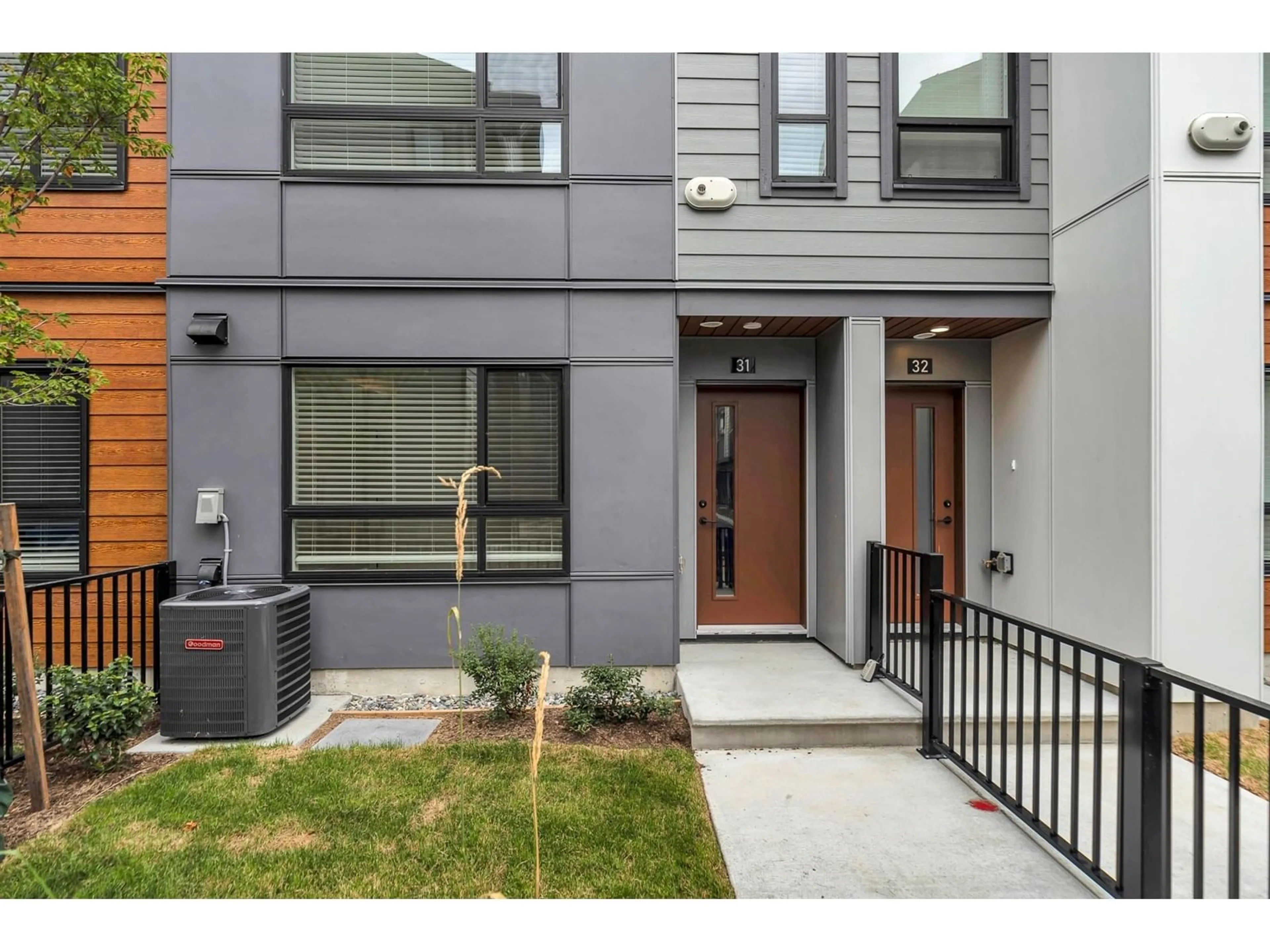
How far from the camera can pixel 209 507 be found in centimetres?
405

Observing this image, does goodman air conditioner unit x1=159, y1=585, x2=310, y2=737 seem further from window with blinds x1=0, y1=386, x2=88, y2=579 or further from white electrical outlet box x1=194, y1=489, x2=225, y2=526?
window with blinds x1=0, y1=386, x2=88, y2=579

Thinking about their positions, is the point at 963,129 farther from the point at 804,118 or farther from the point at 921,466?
the point at 921,466

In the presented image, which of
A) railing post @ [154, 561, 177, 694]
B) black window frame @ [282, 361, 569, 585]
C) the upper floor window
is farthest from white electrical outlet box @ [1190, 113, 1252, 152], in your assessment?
railing post @ [154, 561, 177, 694]

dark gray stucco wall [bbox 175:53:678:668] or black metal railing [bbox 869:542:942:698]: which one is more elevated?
dark gray stucco wall [bbox 175:53:678:668]

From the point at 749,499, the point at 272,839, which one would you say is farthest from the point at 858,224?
the point at 272,839

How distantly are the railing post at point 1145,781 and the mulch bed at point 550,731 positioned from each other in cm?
198

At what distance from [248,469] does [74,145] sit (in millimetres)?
1957

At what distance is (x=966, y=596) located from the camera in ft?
16.9

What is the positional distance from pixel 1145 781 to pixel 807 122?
4261mm

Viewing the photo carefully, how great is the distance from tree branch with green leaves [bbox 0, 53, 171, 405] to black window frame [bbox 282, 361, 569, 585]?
1122 mm

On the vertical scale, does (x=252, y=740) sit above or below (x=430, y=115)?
below

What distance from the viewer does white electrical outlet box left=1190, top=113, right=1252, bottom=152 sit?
3.47 meters

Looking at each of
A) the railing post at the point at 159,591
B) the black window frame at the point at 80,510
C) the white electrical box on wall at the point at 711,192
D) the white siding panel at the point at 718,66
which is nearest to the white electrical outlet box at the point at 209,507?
the railing post at the point at 159,591

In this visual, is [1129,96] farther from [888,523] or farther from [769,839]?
[769,839]
